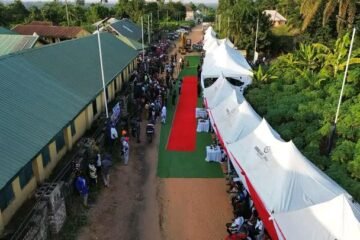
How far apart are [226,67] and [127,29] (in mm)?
21196

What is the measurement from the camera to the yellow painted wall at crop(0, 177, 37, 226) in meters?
10.6

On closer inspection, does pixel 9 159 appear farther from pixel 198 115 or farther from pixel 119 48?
pixel 119 48

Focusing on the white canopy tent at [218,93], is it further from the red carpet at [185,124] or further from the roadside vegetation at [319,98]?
the red carpet at [185,124]

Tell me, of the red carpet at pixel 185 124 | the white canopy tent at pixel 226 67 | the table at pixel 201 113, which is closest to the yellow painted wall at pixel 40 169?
the red carpet at pixel 185 124

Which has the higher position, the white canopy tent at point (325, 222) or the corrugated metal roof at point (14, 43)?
the corrugated metal roof at point (14, 43)

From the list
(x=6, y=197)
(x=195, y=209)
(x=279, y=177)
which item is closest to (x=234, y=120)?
(x=195, y=209)

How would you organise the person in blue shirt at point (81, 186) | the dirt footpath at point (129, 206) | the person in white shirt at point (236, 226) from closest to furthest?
the person in white shirt at point (236, 226) → the dirt footpath at point (129, 206) → the person in blue shirt at point (81, 186)

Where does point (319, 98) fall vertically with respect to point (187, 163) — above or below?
above

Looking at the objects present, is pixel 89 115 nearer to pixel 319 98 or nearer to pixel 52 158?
pixel 52 158

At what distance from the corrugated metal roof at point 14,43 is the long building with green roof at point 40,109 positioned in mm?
4291

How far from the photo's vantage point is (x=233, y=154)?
1393 cm

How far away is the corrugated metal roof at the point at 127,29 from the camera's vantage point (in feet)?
134

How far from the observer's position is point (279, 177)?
11.3m

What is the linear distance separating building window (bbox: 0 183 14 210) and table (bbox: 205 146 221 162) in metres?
8.95
